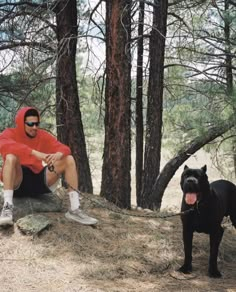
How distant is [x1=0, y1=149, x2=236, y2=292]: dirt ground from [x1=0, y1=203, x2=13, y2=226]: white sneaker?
143 millimetres

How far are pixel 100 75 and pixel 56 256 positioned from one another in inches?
170

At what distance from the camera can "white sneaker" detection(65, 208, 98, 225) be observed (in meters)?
5.45

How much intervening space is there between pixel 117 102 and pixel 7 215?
7.69 feet

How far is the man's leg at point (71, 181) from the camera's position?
5348mm

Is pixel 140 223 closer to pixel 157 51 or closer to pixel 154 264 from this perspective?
pixel 154 264

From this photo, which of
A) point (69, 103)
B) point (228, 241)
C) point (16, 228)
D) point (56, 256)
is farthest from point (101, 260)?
point (69, 103)

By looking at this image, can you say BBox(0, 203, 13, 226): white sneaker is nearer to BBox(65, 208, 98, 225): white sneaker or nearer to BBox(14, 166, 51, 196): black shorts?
BBox(14, 166, 51, 196): black shorts

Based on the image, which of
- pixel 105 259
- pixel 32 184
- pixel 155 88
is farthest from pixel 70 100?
pixel 105 259

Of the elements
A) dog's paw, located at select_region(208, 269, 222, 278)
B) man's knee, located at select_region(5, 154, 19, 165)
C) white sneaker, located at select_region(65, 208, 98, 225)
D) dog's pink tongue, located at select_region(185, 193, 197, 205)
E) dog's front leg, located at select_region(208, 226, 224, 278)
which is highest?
man's knee, located at select_region(5, 154, 19, 165)

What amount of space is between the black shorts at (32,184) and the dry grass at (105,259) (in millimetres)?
342

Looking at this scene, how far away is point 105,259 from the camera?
4.88 meters

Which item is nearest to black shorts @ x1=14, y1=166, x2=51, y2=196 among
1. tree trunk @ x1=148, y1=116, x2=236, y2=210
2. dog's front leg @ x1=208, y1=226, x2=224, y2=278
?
dog's front leg @ x1=208, y1=226, x2=224, y2=278

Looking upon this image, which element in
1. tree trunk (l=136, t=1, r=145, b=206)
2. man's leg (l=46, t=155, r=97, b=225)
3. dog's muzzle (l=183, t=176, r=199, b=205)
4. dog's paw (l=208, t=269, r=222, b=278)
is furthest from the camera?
tree trunk (l=136, t=1, r=145, b=206)

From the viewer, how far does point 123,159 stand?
6.66 metres
